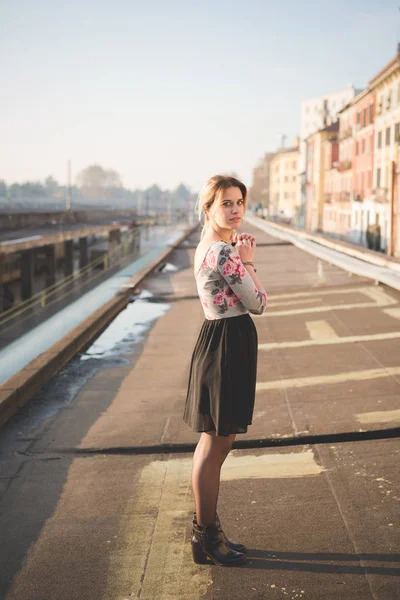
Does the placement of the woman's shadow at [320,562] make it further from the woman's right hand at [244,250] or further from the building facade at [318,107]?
the building facade at [318,107]

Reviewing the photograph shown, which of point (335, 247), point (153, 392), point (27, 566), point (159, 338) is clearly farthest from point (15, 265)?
point (27, 566)

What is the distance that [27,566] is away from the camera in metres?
3.14

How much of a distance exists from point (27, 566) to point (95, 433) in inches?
80.0

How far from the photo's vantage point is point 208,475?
10.0 feet

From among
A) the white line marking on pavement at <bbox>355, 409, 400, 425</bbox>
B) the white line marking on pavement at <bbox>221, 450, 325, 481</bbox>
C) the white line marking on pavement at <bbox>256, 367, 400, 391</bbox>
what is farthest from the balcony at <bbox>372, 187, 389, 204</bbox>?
the white line marking on pavement at <bbox>221, 450, 325, 481</bbox>

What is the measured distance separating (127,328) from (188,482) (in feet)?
20.8

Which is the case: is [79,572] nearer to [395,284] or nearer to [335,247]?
[395,284]

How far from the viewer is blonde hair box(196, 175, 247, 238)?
3.07 m

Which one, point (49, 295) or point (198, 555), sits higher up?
point (198, 555)

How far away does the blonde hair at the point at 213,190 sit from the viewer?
307 cm

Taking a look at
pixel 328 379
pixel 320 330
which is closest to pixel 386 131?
pixel 320 330

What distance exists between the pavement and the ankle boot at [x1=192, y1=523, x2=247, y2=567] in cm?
5

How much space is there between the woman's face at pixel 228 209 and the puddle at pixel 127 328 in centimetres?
532

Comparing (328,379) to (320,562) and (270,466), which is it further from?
(320,562)
